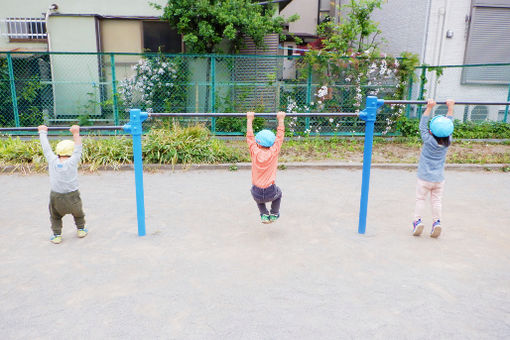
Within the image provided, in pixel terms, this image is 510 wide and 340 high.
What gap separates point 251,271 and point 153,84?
7.67 m

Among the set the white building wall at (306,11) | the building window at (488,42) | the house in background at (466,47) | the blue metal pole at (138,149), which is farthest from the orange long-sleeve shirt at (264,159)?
the white building wall at (306,11)

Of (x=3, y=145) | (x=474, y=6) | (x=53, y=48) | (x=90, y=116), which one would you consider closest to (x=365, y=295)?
(x=3, y=145)

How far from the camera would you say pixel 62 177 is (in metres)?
4.18

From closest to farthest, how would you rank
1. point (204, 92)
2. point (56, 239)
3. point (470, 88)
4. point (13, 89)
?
1. point (56, 239)
2. point (13, 89)
3. point (204, 92)
4. point (470, 88)

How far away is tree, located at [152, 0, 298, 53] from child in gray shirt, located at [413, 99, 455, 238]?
22.1 feet

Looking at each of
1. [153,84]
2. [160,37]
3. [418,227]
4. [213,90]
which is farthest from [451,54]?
[418,227]

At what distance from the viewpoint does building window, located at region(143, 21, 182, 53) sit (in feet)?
39.3

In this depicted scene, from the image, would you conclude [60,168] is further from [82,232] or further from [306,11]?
[306,11]

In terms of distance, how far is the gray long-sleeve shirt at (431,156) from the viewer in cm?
438

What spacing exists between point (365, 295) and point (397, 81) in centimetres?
825

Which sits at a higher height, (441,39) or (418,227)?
(441,39)

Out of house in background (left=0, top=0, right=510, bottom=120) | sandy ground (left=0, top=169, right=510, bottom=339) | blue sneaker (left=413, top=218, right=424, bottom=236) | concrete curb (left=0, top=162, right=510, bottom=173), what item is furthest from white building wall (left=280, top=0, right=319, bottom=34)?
→ blue sneaker (left=413, top=218, right=424, bottom=236)

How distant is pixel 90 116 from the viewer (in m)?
11.0

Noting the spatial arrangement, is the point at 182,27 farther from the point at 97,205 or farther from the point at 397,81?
the point at 97,205
